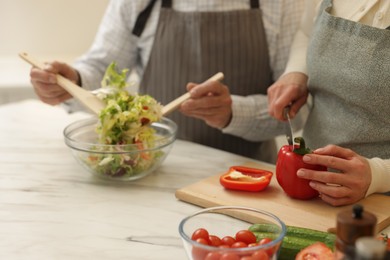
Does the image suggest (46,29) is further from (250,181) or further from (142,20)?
(250,181)

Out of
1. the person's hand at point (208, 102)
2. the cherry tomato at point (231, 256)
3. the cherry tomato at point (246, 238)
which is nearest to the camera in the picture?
the cherry tomato at point (231, 256)

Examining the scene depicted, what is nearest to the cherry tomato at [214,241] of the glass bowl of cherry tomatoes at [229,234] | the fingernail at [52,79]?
the glass bowl of cherry tomatoes at [229,234]

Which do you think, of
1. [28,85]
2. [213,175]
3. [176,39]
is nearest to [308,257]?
[213,175]

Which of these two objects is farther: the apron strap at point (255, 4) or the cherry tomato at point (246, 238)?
the apron strap at point (255, 4)

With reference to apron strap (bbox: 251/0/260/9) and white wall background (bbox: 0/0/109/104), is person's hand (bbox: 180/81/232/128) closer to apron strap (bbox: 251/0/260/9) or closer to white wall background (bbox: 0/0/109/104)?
apron strap (bbox: 251/0/260/9)

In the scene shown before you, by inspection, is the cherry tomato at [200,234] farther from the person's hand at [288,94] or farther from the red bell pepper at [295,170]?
the person's hand at [288,94]

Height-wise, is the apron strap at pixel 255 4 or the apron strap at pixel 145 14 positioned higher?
the apron strap at pixel 255 4

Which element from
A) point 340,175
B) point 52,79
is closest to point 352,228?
point 340,175

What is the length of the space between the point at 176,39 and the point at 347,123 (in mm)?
652

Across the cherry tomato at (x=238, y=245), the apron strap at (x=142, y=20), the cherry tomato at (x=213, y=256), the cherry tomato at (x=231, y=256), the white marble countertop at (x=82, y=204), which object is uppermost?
the apron strap at (x=142, y=20)

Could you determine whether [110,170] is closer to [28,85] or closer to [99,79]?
[99,79]

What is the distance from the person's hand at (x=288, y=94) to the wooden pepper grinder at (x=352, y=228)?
759 millimetres

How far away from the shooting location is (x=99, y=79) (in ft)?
6.04

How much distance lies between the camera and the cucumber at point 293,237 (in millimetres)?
983
